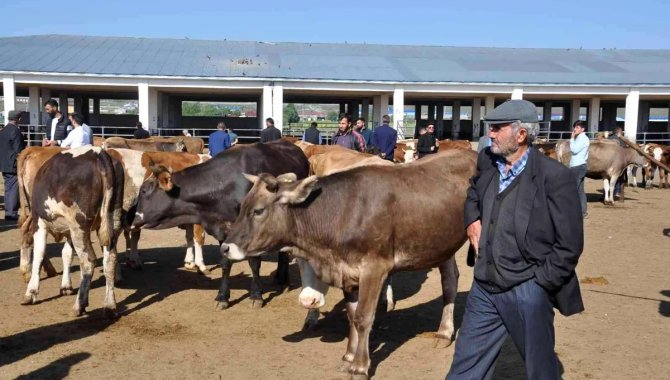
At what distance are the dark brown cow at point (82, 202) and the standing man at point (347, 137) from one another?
6.16m

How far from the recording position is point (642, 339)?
22.1ft

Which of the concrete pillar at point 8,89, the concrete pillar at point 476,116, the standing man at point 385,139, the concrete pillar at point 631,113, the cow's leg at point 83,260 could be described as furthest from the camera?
the concrete pillar at point 476,116

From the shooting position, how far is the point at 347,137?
1318 cm

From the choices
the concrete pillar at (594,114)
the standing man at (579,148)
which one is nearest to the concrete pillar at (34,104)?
the standing man at (579,148)

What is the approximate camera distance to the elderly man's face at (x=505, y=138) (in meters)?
3.88

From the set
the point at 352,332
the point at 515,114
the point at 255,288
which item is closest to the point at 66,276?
the point at 255,288

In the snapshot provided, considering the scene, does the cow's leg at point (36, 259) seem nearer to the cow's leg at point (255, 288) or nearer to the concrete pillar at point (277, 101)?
the cow's leg at point (255, 288)

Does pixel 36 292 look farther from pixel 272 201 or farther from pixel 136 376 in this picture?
pixel 272 201

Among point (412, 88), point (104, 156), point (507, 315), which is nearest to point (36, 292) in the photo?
point (104, 156)

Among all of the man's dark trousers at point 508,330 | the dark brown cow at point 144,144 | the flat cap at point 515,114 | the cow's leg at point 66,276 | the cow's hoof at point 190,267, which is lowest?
the cow's hoof at point 190,267

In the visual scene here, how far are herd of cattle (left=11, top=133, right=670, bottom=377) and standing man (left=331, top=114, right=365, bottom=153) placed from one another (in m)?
3.59

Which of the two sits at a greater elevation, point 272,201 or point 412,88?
point 412,88

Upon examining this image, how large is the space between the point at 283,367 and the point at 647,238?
9.93 meters

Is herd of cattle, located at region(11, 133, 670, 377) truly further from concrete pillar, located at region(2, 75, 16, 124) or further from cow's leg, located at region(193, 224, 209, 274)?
concrete pillar, located at region(2, 75, 16, 124)
